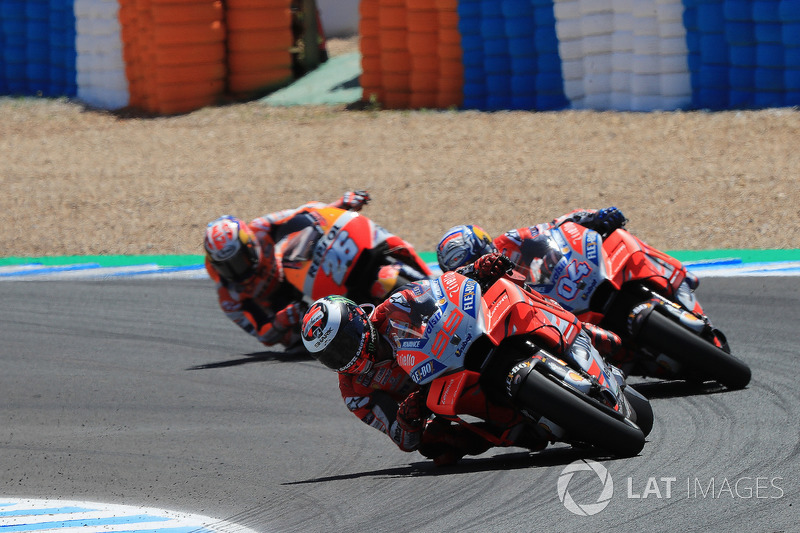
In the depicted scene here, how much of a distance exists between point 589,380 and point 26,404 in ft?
15.5

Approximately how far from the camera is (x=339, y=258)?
9.03m

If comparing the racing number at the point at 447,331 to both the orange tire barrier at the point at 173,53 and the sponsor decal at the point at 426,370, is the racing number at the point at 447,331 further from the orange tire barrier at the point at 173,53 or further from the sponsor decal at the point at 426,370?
the orange tire barrier at the point at 173,53

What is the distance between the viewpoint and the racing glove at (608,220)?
284 inches

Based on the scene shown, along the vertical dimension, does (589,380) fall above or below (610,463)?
above

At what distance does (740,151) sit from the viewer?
14.5 m

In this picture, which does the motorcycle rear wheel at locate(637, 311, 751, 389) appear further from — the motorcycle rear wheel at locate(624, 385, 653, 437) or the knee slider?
the knee slider

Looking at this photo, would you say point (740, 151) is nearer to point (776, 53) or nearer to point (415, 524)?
point (776, 53)

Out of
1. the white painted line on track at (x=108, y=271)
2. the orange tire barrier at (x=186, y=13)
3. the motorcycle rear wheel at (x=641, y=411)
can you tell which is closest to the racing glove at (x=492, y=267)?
the motorcycle rear wheel at (x=641, y=411)

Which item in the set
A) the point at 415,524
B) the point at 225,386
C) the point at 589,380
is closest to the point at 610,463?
the point at 589,380

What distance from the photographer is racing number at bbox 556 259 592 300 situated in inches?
267

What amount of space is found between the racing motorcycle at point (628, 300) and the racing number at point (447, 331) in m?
1.55

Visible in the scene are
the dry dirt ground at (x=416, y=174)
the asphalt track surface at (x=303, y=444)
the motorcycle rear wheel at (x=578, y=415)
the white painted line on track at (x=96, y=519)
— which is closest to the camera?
the asphalt track surface at (x=303, y=444)

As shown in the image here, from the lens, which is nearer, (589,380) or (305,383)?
(589,380)

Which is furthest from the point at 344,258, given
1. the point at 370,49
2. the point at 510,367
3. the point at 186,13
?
the point at 186,13
